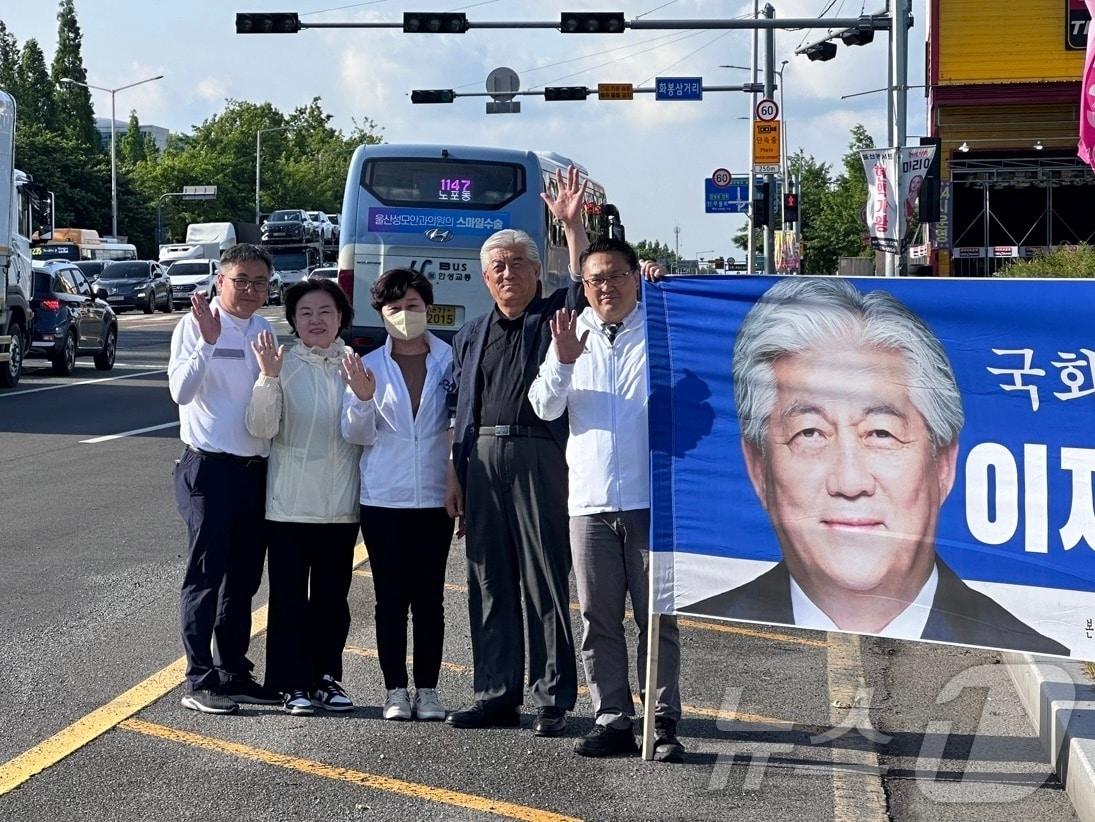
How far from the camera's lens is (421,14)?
27094mm

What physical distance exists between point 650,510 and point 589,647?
1.85ft

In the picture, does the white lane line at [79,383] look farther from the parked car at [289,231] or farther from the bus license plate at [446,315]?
the parked car at [289,231]

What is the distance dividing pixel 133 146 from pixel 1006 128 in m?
101

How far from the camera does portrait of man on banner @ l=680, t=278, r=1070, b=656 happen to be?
5562 millimetres

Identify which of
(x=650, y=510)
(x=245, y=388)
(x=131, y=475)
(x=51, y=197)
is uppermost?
(x=51, y=197)

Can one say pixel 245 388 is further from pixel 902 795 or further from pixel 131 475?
pixel 131 475

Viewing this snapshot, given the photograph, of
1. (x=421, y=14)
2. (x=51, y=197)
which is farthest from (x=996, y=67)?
(x=51, y=197)

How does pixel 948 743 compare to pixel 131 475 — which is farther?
pixel 131 475

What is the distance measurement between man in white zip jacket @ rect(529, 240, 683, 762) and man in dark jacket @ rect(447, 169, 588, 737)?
0.14m

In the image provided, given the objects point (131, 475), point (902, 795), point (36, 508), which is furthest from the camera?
point (131, 475)

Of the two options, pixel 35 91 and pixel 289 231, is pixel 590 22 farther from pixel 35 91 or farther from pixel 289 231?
pixel 35 91

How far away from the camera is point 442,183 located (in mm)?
20750

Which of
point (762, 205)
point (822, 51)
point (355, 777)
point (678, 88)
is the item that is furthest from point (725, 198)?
point (355, 777)

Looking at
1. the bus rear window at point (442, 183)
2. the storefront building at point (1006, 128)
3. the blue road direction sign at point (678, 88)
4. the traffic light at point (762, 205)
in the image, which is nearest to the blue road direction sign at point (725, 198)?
the blue road direction sign at point (678, 88)
